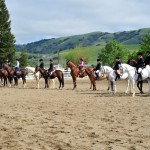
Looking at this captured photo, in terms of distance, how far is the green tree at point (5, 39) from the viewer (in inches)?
2894

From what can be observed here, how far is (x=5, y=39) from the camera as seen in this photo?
74.9 meters

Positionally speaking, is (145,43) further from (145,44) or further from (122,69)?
(122,69)

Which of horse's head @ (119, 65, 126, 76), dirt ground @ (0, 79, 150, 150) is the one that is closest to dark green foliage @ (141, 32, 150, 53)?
horse's head @ (119, 65, 126, 76)

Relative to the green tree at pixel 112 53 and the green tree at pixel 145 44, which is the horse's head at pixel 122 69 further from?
the green tree at pixel 112 53

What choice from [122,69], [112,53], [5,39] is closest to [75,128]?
[122,69]

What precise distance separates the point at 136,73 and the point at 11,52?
173 ft

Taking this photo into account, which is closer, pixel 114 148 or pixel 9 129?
pixel 114 148

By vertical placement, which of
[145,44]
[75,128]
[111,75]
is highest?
[145,44]

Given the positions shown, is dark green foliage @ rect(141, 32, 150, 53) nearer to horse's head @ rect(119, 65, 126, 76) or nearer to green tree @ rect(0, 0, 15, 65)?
green tree @ rect(0, 0, 15, 65)

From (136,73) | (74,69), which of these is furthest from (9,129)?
(74,69)

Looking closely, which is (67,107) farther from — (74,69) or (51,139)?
(74,69)

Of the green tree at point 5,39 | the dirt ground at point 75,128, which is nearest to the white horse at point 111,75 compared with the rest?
the dirt ground at point 75,128

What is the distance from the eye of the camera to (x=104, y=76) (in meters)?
29.1

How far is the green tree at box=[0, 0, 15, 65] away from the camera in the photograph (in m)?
73.5
